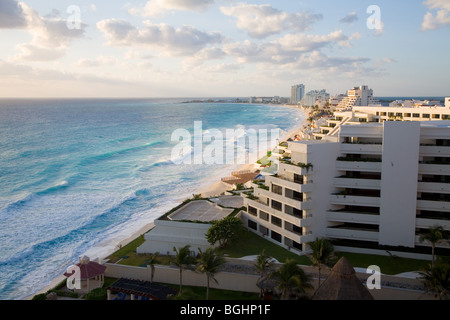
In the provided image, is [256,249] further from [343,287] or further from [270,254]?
[343,287]

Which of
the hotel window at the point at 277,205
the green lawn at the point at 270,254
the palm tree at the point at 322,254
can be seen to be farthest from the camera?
the hotel window at the point at 277,205

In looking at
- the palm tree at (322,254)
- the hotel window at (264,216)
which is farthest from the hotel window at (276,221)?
the palm tree at (322,254)

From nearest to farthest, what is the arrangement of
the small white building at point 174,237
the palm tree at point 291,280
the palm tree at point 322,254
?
the palm tree at point 291,280
the palm tree at point 322,254
the small white building at point 174,237

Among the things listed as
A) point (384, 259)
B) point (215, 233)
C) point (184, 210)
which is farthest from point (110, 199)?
point (384, 259)

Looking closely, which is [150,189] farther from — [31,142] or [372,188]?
[31,142]

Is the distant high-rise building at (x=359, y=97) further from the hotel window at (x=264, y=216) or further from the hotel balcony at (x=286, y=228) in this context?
the hotel balcony at (x=286, y=228)

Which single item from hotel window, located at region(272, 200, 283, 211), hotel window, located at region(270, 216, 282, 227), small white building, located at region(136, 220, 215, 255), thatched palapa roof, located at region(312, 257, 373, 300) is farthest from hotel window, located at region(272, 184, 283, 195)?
thatched palapa roof, located at region(312, 257, 373, 300)
